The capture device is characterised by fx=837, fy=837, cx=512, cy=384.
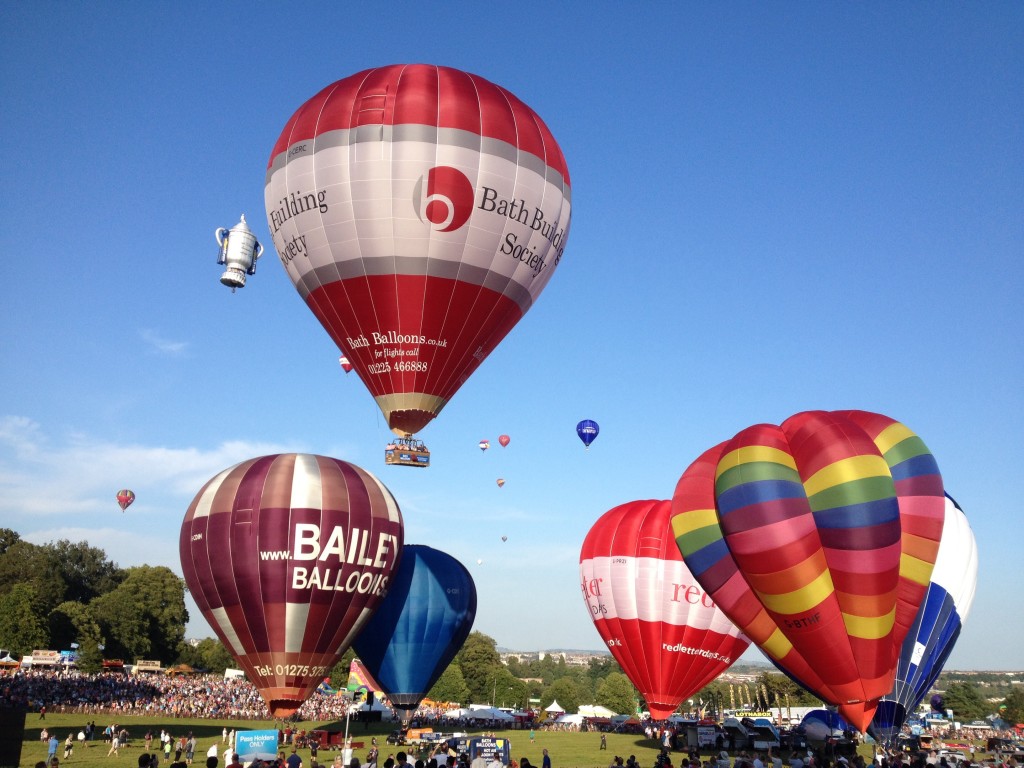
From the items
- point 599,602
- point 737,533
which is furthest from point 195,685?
point 737,533

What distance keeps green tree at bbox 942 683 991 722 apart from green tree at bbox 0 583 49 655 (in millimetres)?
79217

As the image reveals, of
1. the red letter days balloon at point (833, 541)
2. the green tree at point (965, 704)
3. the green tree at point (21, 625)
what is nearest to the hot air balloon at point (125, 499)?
the green tree at point (21, 625)

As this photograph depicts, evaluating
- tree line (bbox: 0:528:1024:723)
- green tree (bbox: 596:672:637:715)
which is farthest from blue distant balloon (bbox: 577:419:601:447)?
green tree (bbox: 596:672:637:715)

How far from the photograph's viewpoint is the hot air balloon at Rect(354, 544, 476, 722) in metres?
29.2

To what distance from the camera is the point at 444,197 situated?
19.6 m

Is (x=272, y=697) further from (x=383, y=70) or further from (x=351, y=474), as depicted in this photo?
(x=383, y=70)

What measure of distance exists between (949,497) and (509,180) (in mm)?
17991

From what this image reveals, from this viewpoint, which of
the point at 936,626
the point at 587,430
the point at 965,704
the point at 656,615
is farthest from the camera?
the point at 965,704

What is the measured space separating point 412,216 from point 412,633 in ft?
52.5

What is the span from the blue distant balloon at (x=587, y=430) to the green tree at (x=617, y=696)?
2330 inches

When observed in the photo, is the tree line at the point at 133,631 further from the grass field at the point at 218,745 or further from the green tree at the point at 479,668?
the grass field at the point at 218,745

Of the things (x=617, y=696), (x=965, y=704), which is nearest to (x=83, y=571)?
(x=617, y=696)

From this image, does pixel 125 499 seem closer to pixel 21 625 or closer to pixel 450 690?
pixel 21 625

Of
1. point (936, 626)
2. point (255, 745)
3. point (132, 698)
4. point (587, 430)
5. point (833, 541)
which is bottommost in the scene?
point (132, 698)
